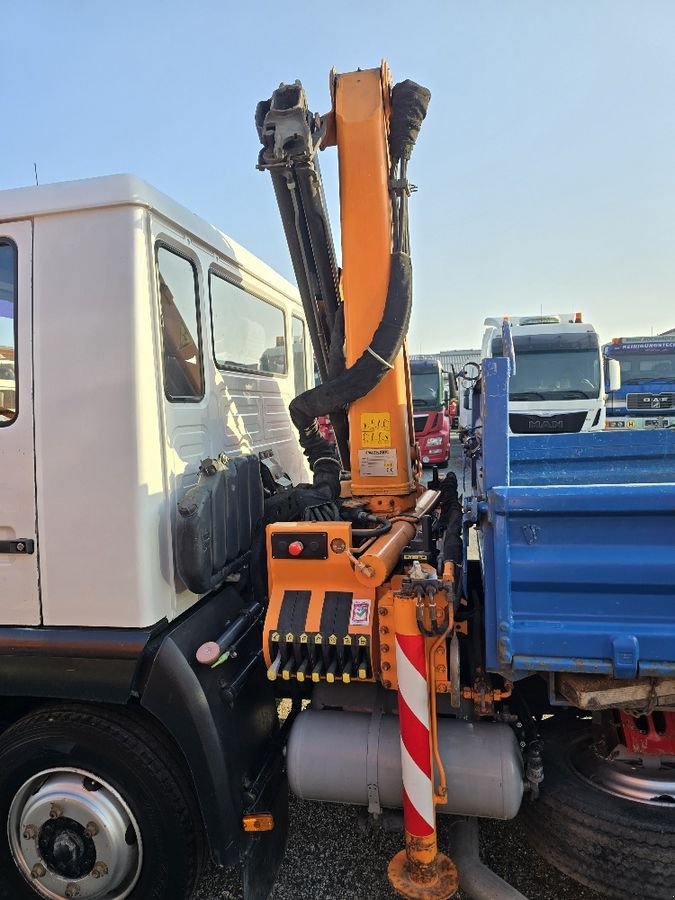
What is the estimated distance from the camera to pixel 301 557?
2.30 meters

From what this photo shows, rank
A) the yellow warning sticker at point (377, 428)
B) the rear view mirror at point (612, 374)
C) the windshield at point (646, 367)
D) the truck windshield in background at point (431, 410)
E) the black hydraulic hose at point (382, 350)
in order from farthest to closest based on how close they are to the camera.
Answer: the windshield at point (646, 367), the truck windshield in background at point (431, 410), the rear view mirror at point (612, 374), the yellow warning sticker at point (377, 428), the black hydraulic hose at point (382, 350)

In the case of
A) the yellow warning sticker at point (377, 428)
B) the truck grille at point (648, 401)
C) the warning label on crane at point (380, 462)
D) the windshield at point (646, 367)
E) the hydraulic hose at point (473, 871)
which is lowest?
the hydraulic hose at point (473, 871)

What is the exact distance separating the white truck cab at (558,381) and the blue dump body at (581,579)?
9.35 m

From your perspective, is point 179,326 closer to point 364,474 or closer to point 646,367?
point 364,474

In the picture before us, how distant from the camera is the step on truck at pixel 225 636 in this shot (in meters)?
1.92

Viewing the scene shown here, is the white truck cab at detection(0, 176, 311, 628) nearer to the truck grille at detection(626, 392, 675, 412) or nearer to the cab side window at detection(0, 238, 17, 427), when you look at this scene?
the cab side window at detection(0, 238, 17, 427)

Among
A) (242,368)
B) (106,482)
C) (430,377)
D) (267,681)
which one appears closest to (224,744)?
(267,681)

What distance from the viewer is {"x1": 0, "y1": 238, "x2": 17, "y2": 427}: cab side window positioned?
7.01 feet

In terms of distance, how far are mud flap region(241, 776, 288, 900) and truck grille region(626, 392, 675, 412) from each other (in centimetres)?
1255

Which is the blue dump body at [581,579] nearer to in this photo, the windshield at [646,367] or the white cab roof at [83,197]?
the white cab roof at [83,197]

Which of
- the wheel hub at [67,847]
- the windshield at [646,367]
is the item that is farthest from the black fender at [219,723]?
the windshield at [646,367]

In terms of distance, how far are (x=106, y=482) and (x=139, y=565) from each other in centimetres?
30

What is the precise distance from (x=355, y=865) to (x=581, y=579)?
5.44ft

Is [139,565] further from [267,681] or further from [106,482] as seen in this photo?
[267,681]
